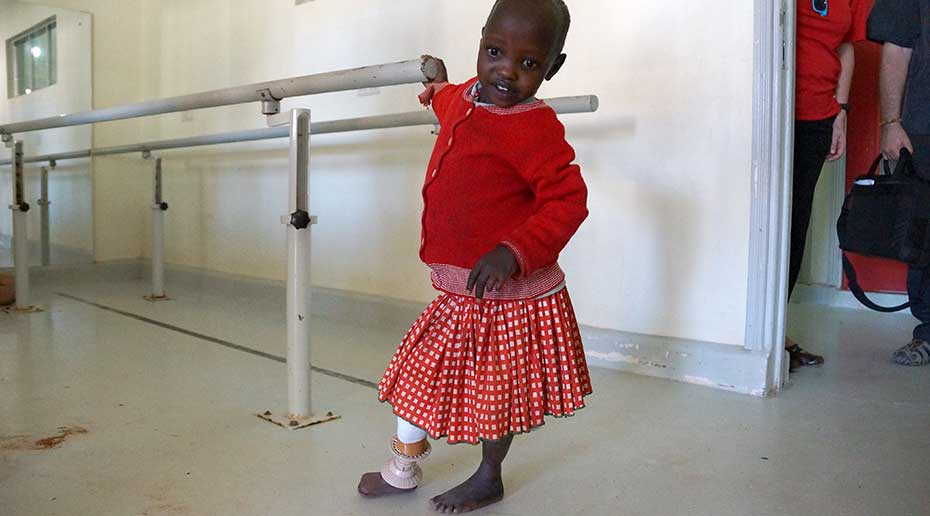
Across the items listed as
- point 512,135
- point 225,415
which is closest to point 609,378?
point 225,415

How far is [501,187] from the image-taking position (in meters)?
1.14

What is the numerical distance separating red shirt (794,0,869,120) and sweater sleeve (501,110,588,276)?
1.27 m

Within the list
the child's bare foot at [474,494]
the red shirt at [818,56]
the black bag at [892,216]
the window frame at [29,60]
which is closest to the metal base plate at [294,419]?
the child's bare foot at [474,494]

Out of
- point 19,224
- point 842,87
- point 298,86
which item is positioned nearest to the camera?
point 298,86

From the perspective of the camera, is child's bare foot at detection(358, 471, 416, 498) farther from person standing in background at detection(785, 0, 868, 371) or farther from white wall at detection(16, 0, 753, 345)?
person standing in background at detection(785, 0, 868, 371)

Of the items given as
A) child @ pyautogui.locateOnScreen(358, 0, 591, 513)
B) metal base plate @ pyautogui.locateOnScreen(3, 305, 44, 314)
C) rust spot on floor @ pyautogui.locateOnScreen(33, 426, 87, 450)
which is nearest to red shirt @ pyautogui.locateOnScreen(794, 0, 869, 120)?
child @ pyautogui.locateOnScreen(358, 0, 591, 513)

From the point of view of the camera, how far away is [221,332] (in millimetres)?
2686

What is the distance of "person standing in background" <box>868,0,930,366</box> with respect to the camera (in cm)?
221

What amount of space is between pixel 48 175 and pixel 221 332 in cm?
184

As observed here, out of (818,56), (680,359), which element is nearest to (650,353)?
(680,359)

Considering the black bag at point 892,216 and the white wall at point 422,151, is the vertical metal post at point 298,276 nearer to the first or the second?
the white wall at point 422,151

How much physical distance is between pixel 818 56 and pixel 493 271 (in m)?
1.53

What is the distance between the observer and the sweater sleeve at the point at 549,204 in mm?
1048

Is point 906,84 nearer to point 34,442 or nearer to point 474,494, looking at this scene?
point 474,494
